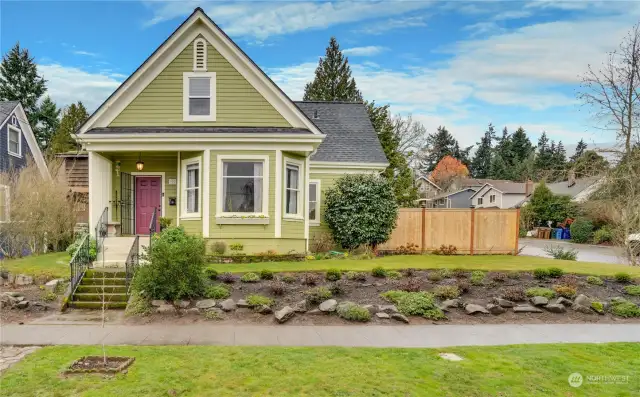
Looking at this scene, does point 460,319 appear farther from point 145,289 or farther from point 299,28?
point 299,28

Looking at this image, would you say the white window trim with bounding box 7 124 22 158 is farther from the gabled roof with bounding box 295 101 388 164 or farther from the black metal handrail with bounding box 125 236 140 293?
the black metal handrail with bounding box 125 236 140 293

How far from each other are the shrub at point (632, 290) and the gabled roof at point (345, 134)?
9.85 meters

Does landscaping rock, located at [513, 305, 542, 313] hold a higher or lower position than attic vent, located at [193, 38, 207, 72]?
lower

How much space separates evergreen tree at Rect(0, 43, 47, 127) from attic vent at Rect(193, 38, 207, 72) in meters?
31.3

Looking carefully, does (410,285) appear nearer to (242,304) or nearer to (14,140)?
(242,304)

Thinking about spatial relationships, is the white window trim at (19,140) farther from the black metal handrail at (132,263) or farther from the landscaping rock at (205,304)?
the landscaping rock at (205,304)

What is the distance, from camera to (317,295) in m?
8.75

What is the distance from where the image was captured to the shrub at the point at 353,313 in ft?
26.1

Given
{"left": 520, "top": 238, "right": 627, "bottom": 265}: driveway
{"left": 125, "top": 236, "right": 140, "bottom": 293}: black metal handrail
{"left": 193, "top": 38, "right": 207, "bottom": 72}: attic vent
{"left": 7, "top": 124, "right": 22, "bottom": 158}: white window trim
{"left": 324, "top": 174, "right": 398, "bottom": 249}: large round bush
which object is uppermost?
{"left": 193, "top": 38, "right": 207, "bottom": 72}: attic vent

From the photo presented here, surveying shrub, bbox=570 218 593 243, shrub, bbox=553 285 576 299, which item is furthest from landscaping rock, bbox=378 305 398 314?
shrub, bbox=570 218 593 243

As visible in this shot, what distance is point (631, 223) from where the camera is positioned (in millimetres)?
17469

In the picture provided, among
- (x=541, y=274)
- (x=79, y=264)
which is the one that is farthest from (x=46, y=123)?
(x=541, y=274)

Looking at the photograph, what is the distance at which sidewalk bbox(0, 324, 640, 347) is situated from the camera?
6.63 meters

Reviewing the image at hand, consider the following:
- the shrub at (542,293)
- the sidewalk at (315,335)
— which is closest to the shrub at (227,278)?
the sidewalk at (315,335)
